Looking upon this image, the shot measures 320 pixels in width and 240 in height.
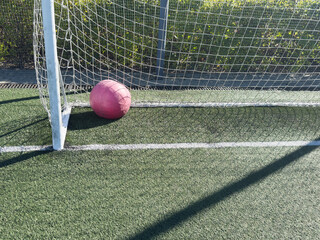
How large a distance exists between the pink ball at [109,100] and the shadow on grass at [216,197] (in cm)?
199

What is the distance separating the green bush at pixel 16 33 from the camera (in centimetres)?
627

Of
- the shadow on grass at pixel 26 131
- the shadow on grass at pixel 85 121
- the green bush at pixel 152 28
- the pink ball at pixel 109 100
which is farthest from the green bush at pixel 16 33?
the pink ball at pixel 109 100

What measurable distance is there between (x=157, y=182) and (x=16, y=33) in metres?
5.48

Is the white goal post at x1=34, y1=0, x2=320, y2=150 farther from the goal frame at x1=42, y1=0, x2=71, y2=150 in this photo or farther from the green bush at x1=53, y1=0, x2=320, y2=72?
the goal frame at x1=42, y1=0, x2=71, y2=150

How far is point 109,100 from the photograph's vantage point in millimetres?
4188

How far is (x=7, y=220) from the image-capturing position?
→ 8.75ft

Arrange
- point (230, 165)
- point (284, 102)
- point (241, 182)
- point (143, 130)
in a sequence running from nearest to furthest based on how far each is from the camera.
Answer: point (241, 182), point (230, 165), point (143, 130), point (284, 102)

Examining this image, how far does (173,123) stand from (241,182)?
63.0 inches

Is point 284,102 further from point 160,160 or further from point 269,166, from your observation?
point 160,160

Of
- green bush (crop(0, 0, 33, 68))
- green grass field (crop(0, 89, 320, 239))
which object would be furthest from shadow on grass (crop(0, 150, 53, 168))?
green bush (crop(0, 0, 33, 68))

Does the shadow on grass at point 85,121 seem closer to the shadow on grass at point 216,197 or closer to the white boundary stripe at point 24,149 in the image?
the white boundary stripe at point 24,149

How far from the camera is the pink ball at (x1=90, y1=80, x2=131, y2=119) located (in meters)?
4.19

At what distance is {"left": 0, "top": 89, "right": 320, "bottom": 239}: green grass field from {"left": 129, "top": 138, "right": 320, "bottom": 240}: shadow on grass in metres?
0.01

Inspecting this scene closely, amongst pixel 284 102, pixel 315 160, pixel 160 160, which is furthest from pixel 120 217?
pixel 284 102
